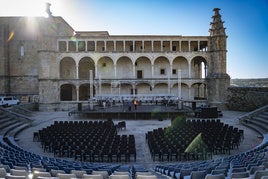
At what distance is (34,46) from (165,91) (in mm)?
26229

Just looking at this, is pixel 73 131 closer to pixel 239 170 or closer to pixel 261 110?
pixel 239 170

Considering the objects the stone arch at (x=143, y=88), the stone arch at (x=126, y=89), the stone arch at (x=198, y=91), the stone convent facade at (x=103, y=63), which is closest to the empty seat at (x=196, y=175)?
the stone convent facade at (x=103, y=63)

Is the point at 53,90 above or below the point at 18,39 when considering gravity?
below

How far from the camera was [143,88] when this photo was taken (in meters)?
44.6

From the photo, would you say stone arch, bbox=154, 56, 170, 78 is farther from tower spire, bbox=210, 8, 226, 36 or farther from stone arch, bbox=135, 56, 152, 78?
tower spire, bbox=210, 8, 226, 36

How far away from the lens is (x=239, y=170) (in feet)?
22.2

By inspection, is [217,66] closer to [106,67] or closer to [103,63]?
[106,67]

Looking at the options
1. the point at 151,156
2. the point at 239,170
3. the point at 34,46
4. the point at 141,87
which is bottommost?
the point at 151,156

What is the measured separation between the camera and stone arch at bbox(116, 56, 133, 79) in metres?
45.5

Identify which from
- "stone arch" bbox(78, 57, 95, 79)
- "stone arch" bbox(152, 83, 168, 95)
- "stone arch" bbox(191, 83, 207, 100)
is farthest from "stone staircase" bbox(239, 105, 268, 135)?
"stone arch" bbox(78, 57, 95, 79)

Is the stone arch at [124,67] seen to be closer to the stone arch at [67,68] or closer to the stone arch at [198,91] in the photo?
the stone arch at [67,68]

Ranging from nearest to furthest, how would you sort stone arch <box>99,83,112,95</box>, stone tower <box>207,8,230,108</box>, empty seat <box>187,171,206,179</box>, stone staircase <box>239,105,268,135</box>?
empty seat <box>187,171,206,179</box> < stone staircase <box>239,105,268,135</box> < stone tower <box>207,8,230,108</box> < stone arch <box>99,83,112,95</box>

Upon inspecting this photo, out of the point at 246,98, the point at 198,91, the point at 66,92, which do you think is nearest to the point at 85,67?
the point at 66,92

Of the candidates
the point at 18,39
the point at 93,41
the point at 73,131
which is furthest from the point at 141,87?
the point at 73,131
